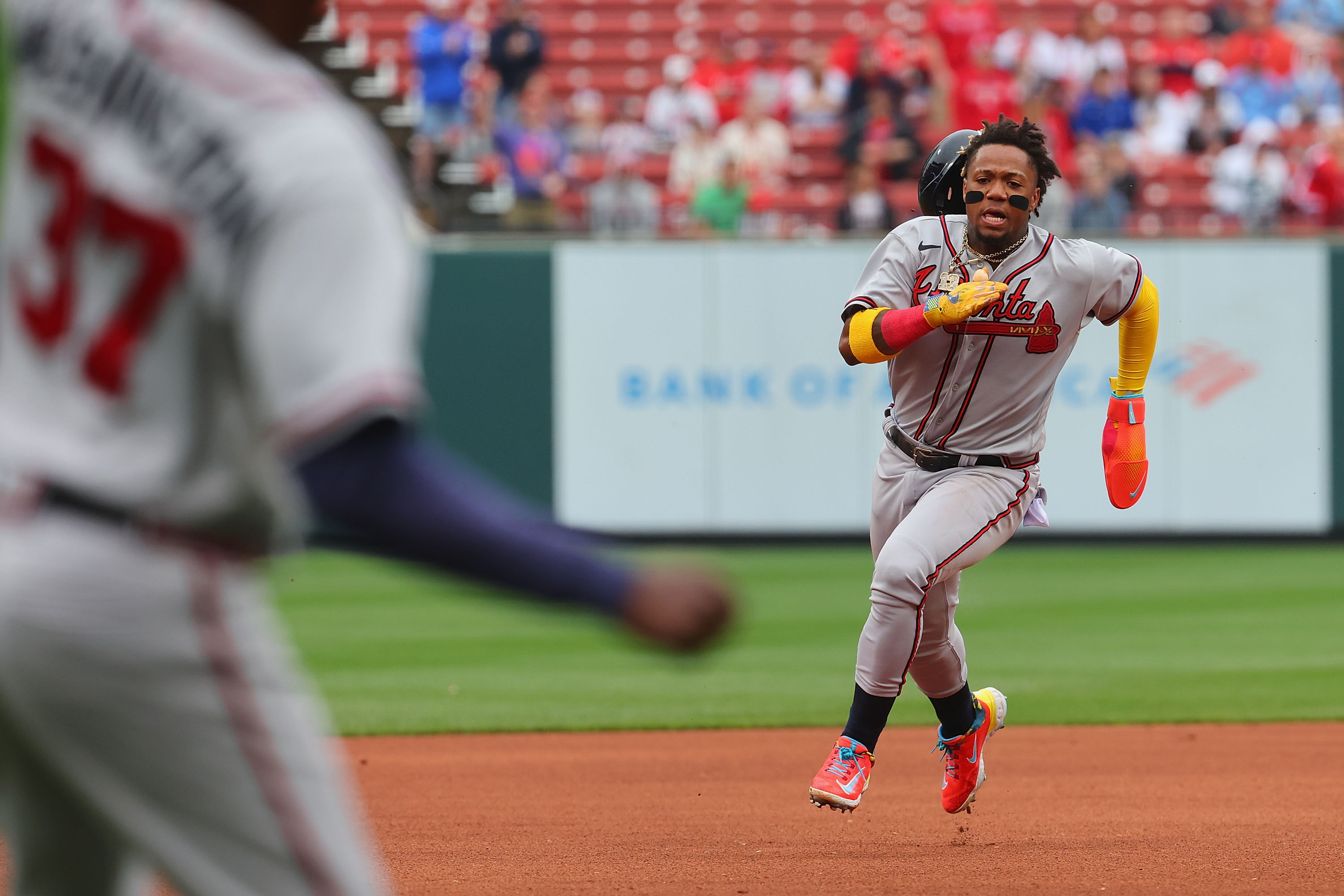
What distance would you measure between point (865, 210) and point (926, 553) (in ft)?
33.6

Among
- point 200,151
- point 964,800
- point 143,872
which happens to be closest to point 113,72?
point 200,151

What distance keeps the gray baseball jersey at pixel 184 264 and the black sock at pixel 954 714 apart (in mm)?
3736

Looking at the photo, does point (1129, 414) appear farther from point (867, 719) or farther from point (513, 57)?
point (513, 57)

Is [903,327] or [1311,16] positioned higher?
[1311,16]

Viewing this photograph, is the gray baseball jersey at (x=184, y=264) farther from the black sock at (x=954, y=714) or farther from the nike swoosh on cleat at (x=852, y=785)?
the black sock at (x=954, y=714)

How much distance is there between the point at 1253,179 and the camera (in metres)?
15.0

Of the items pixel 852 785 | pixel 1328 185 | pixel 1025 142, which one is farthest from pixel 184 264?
pixel 1328 185

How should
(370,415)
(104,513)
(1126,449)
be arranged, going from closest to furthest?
(370,415), (104,513), (1126,449)

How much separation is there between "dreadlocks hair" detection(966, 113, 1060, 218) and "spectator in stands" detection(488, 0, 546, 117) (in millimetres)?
11862

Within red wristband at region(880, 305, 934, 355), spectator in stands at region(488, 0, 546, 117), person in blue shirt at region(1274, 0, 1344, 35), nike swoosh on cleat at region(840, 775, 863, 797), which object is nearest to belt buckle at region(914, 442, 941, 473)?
red wristband at region(880, 305, 934, 355)

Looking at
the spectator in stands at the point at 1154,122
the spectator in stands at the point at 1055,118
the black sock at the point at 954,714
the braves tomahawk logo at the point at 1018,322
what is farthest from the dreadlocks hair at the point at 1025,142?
the spectator in stands at the point at 1154,122

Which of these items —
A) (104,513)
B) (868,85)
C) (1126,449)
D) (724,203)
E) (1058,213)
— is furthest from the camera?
(868,85)

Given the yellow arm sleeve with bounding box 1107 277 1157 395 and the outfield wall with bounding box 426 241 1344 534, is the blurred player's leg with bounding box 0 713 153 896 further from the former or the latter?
the outfield wall with bounding box 426 241 1344 534

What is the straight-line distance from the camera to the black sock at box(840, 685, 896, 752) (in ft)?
16.8
